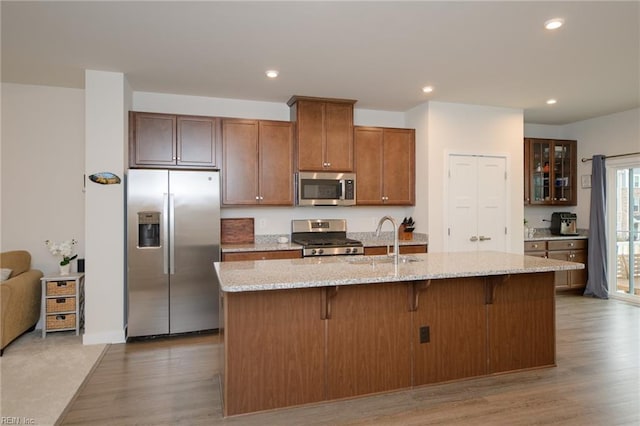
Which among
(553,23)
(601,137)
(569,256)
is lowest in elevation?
(569,256)

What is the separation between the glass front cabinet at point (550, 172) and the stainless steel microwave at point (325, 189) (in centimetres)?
301

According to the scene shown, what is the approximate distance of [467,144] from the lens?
A: 511cm

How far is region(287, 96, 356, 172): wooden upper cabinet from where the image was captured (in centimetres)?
469

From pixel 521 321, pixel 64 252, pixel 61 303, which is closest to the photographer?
pixel 521 321

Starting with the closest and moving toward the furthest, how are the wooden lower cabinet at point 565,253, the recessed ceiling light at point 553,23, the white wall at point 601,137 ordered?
the recessed ceiling light at point 553,23 → the white wall at point 601,137 → the wooden lower cabinet at point 565,253

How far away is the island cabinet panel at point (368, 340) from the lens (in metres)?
2.62

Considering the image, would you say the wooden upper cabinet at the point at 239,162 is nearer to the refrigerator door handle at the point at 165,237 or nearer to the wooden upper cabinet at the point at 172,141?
the wooden upper cabinet at the point at 172,141

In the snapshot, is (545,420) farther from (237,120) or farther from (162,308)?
(237,120)

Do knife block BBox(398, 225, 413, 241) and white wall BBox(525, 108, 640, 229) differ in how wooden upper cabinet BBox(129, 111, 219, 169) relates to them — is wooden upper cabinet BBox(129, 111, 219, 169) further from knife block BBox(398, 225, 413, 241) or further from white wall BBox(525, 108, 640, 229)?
white wall BBox(525, 108, 640, 229)

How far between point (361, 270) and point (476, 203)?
316 centimetres

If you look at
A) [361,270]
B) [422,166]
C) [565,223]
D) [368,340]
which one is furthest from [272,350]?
[565,223]

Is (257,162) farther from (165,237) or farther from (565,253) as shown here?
(565,253)

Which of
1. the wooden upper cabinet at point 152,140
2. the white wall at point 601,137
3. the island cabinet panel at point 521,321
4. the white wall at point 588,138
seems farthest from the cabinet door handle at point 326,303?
the white wall at point 601,137

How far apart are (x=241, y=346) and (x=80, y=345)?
89.4 inches
